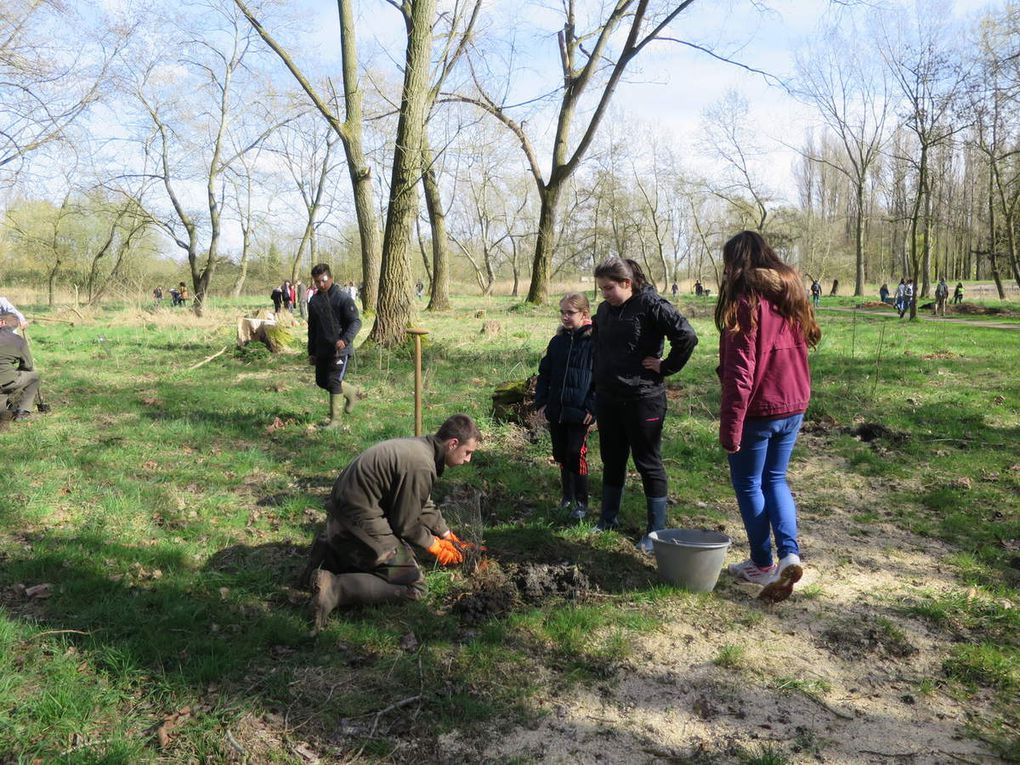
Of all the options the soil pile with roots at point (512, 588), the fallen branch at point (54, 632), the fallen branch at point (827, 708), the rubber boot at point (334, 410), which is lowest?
the fallen branch at point (827, 708)

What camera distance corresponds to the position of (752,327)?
395cm

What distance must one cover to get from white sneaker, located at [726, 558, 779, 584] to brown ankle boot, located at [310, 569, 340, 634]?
2.58m

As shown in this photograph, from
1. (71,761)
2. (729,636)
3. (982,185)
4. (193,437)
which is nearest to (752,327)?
(729,636)

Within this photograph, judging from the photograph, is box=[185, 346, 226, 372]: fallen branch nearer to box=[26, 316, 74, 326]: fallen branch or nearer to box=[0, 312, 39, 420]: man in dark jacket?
box=[0, 312, 39, 420]: man in dark jacket

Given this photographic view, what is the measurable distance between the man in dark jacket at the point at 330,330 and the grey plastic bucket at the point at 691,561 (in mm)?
4559

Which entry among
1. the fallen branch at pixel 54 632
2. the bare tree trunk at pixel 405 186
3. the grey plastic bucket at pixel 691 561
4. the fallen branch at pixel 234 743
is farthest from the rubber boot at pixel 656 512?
the bare tree trunk at pixel 405 186

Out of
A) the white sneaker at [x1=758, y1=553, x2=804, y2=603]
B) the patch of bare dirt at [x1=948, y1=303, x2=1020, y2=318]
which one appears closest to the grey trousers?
the white sneaker at [x1=758, y1=553, x2=804, y2=603]

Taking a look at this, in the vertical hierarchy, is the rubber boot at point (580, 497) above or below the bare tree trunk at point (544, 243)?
below

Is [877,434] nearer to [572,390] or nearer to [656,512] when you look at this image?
[656,512]

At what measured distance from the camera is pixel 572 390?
17.3 feet

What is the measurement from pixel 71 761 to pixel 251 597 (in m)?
1.45

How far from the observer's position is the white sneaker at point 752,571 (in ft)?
14.5

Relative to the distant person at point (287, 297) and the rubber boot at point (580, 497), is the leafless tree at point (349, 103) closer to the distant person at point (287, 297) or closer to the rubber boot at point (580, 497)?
the rubber boot at point (580, 497)

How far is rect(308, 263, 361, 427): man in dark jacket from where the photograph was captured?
7750 mm
